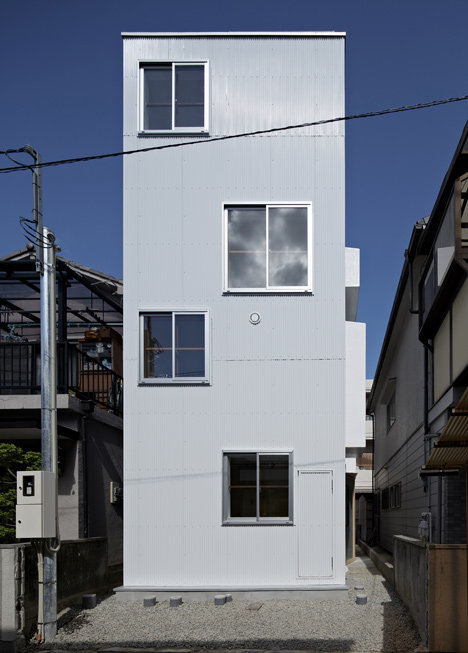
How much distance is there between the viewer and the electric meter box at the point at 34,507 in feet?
32.8

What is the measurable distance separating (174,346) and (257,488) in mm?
2810

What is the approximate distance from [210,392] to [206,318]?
4.20 feet

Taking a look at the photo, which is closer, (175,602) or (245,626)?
(245,626)

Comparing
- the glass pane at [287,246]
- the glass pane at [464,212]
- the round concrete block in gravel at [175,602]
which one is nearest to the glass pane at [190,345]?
the glass pane at [287,246]

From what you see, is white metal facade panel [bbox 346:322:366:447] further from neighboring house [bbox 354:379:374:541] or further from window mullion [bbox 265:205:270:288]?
neighboring house [bbox 354:379:374:541]

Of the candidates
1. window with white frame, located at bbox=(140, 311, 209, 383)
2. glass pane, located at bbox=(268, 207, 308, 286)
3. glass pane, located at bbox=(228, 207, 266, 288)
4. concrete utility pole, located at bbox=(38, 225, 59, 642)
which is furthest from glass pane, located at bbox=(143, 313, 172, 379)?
concrete utility pole, located at bbox=(38, 225, 59, 642)

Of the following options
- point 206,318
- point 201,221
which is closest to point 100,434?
point 206,318

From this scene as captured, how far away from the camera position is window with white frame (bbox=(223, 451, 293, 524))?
12.6 metres

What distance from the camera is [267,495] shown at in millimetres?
12680

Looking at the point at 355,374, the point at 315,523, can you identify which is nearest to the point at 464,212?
the point at 315,523

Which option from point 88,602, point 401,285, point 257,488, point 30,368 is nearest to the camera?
point 88,602

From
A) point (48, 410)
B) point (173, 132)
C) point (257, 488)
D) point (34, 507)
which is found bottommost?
point (257, 488)

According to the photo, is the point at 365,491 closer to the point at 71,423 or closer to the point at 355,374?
the point at 355,374

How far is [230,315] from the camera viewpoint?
13125 millimetres
